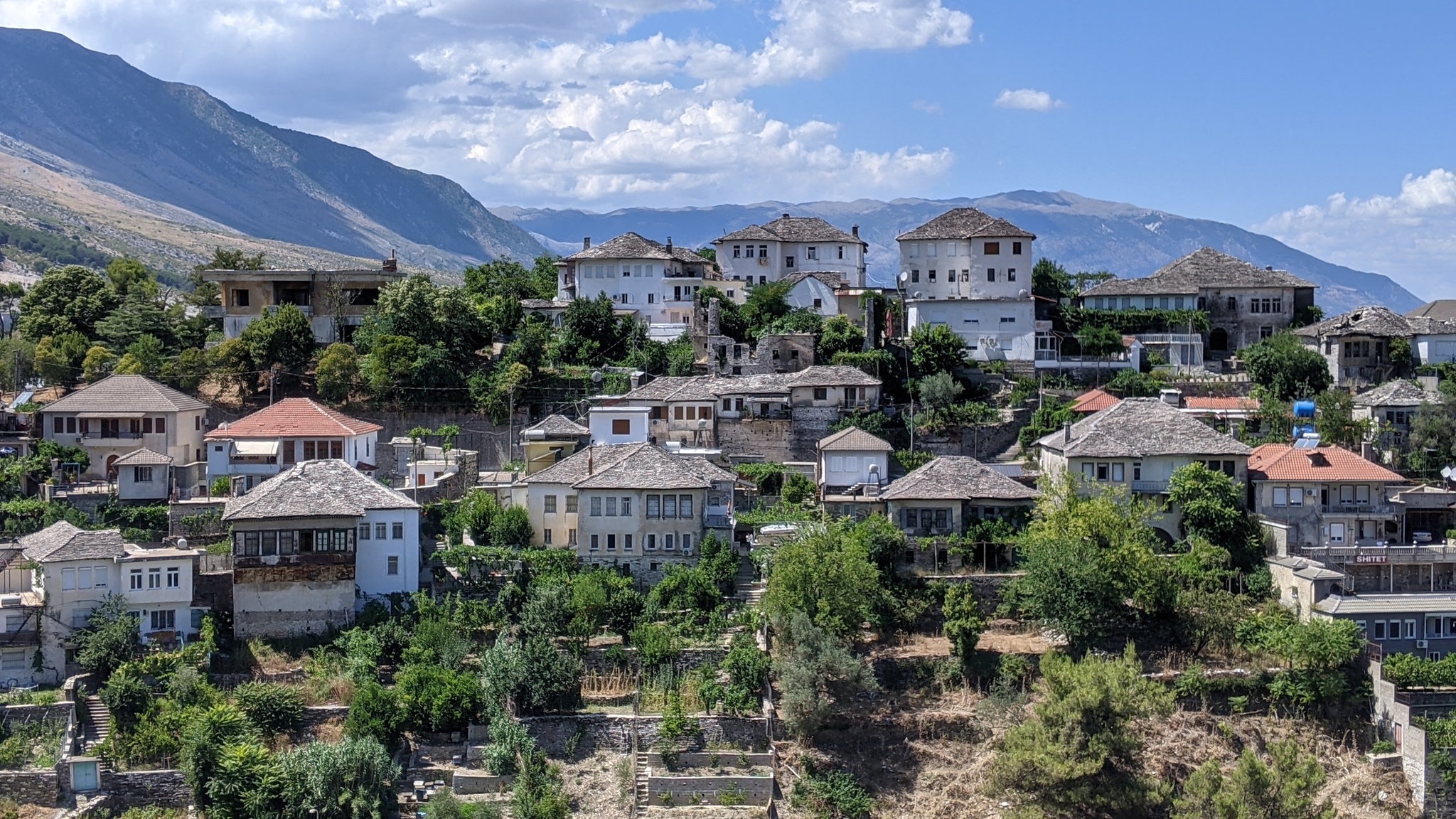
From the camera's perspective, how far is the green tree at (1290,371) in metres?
62.2

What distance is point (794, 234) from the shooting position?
7988 cm

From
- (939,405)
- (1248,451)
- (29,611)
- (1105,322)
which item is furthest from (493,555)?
(1105,322)

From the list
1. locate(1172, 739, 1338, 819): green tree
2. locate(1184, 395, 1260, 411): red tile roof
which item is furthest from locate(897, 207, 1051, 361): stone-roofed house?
locate(1172, 739, 1338, 819): green tree

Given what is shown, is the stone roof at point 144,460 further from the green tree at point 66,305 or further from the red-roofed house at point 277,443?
the green tree at point 66,305

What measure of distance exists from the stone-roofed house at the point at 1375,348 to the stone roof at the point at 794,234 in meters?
24.2

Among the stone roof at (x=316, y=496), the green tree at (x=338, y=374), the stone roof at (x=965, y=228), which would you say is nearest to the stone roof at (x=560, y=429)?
the stone roof at (x=316, y=496)

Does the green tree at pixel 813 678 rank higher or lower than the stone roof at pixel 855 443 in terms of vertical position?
lower

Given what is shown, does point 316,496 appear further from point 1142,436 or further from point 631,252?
point 631,252

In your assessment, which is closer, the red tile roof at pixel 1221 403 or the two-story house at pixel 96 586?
the two-story house at pixel 96 586

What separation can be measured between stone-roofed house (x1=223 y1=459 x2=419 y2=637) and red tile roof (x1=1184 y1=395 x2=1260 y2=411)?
32.9m

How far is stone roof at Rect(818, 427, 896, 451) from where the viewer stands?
5338 cm

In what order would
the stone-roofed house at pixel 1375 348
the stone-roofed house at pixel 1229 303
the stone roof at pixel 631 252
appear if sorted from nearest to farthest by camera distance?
1. the stone-roofed house at pixel 1375 348
2. the stone-roofed house at pixel 1229 303
3. the stone roof at pixel 631 252

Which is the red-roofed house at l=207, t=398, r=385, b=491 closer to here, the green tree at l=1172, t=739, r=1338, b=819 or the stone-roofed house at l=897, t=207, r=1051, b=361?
the stone-roofed house at l=897, t=207, r=1051, b=361

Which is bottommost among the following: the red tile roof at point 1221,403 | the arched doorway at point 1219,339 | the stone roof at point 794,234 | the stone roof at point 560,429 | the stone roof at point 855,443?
the stone roof at point 855,443
